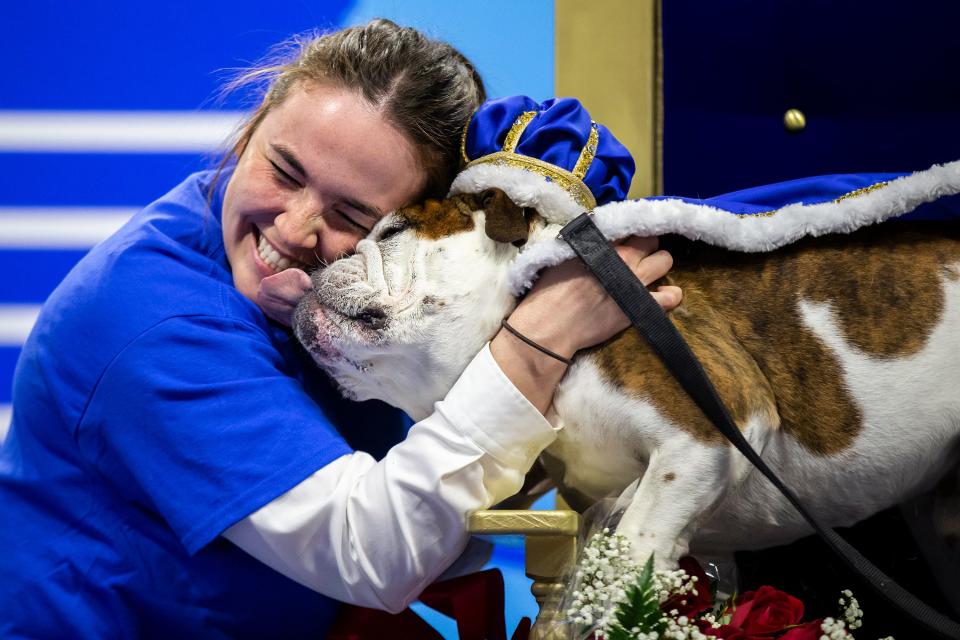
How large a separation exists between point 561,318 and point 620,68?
109cm

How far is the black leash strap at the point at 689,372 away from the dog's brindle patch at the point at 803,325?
0.16 feet

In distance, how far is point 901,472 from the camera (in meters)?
1.27

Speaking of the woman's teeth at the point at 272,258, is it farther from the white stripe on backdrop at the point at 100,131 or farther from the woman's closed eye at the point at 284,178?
the white stripe on backdrop at the point at 100,131

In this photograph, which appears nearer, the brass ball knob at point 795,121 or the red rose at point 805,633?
the red rose at point 805,633

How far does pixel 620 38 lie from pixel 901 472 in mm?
1255

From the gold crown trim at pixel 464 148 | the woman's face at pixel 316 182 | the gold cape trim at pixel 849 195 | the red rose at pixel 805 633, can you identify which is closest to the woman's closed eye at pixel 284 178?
the woman's face at pixel 316 182

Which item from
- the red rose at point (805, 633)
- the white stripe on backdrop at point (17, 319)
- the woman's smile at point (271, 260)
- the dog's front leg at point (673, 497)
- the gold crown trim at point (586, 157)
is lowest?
the white stripe on backdrop at point (17, 319)

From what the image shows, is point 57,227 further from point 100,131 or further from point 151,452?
point 151,452

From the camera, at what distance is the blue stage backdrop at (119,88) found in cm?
230

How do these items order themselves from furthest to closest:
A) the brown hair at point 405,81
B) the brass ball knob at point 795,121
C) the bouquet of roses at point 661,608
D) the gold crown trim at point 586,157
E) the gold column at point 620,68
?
the gold column at point 620,68 → the brass ball knob at point 795,121 → the brown hair at point 405,81 → the gold crown trim at point 586,157 → the bouquet of roses at point 661,608

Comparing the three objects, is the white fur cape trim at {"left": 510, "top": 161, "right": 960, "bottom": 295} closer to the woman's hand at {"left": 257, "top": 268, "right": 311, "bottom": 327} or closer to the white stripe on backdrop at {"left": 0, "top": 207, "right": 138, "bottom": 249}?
the woman's hand at {"left": 257, "top": 268, "right": 311, "bottom": 327}

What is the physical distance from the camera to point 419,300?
4.19 ft

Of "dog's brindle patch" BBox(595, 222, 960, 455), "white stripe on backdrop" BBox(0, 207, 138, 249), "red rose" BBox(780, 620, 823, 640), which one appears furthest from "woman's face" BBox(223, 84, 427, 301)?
"white stripe on backdrop" BBox(0, 207, 138, 249)

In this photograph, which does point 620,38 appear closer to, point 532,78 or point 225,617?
point 532,78
